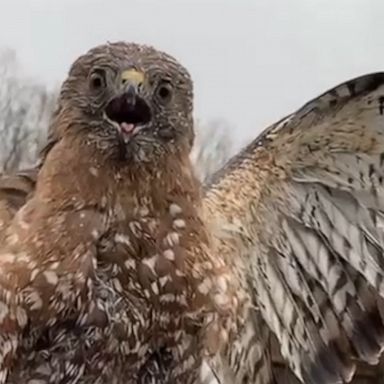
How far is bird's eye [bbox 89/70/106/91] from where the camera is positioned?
119 inches

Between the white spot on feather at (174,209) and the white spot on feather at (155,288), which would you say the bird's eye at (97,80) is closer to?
the white spot on feather at (174,209)

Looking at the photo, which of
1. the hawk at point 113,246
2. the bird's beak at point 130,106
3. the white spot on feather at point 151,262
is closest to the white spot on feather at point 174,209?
the hawk at point 113,246

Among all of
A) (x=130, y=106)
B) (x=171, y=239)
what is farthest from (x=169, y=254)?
(x=130, y=106)

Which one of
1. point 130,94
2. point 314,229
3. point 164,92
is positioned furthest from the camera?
point 314,229

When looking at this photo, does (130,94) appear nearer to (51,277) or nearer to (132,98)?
(132,98)

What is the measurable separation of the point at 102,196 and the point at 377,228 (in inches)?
27.0

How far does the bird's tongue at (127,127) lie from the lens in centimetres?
299

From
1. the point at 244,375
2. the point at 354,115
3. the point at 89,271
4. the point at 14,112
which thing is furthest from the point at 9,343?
the point at 14,112

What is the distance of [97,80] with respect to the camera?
9.96 ft

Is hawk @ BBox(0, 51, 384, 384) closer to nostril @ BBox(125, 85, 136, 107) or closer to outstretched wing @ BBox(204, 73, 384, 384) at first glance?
outstretched wing @ BBox(204, 73, 384, 384)

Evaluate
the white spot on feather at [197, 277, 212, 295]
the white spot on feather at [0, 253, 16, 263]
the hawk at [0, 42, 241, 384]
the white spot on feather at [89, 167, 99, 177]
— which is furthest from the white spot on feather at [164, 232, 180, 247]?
the white spot on feather at [0, 253, 16, 263]

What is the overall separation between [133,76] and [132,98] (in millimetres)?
62

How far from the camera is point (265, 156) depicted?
333 centimetres

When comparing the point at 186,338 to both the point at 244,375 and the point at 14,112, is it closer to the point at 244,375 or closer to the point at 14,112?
the point at 244,375
